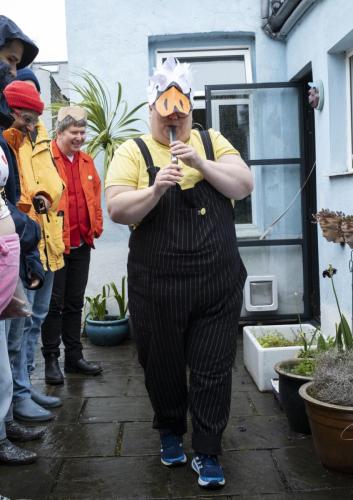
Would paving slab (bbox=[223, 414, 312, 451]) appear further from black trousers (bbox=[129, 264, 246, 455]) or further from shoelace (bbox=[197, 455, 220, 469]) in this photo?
black trousers (bbox=[129, 264, 246, 455])

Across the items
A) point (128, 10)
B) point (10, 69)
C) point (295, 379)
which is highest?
point (128, 10)

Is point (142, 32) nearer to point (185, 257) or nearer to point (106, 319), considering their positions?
point (106, 319)

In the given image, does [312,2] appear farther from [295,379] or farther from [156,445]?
[156,445]

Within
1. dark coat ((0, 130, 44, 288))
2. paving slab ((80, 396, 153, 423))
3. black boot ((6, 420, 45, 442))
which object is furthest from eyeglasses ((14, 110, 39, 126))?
paving slab ((80, 396, 153, 423))

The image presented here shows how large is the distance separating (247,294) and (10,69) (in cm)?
392

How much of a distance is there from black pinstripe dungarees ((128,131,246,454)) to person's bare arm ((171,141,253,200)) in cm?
8

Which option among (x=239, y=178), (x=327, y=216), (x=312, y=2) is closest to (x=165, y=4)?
(x=312, y=2)

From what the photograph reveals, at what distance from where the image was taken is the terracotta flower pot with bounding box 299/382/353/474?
9.65ft

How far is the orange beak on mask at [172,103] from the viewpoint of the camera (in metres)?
2.88

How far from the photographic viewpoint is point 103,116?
6180 millimetres

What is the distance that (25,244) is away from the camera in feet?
9.36

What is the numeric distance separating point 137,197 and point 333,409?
4.52ft

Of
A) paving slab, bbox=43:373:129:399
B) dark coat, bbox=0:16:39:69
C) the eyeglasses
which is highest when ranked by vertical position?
dark coat, bbox=0:16:39:69

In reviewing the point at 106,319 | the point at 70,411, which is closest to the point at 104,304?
the point at 106,319
